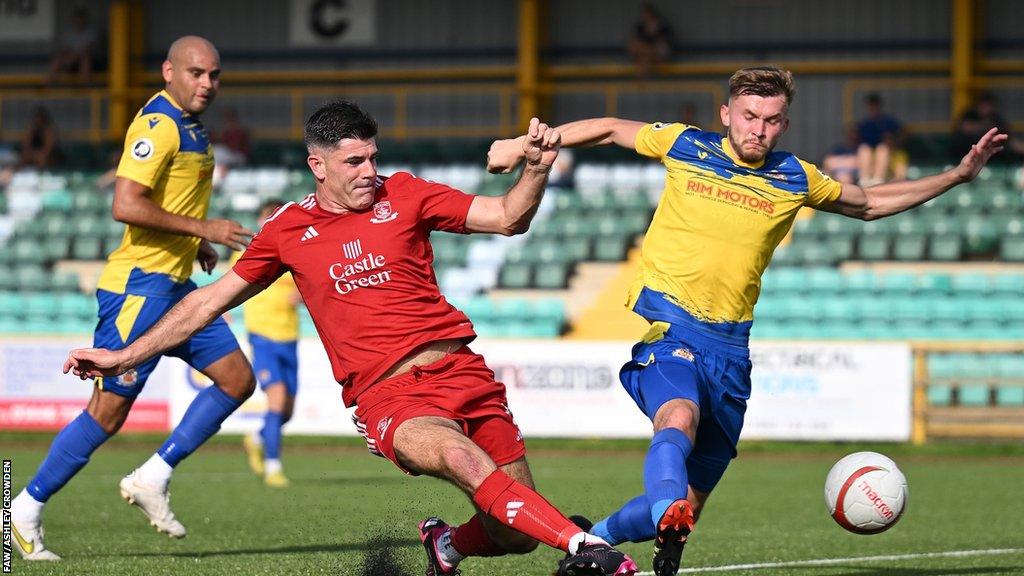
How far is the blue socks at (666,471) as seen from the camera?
18.4ft

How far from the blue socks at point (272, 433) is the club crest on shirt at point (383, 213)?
737cm

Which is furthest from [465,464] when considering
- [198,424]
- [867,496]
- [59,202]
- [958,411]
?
[59,202]

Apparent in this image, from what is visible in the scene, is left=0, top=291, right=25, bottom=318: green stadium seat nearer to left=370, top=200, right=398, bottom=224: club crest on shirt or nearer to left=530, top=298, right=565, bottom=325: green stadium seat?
left=530, top=298, right=565, bottom=325: green stadium seat

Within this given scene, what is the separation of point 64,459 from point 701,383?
11.1 ft

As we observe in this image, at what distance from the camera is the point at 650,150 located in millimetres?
6629

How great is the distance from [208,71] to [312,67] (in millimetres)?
20026

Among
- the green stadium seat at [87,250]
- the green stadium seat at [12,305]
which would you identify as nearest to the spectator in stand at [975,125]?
the green stadium seat at [87,250]

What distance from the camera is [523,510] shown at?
17.3 ft

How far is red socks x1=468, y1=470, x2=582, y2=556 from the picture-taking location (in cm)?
514

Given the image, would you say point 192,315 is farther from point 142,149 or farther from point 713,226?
point 713,226

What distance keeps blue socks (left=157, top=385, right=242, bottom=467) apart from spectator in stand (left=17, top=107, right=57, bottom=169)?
18.9 meters

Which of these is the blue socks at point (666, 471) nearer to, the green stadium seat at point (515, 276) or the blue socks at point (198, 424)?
the blue socks at point (198, 424)

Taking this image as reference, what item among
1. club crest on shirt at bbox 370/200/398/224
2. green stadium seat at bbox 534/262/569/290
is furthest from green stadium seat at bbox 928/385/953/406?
club crest on shirt at bbox 370/200/398/224

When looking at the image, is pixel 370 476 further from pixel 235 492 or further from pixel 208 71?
pixel 208 71
